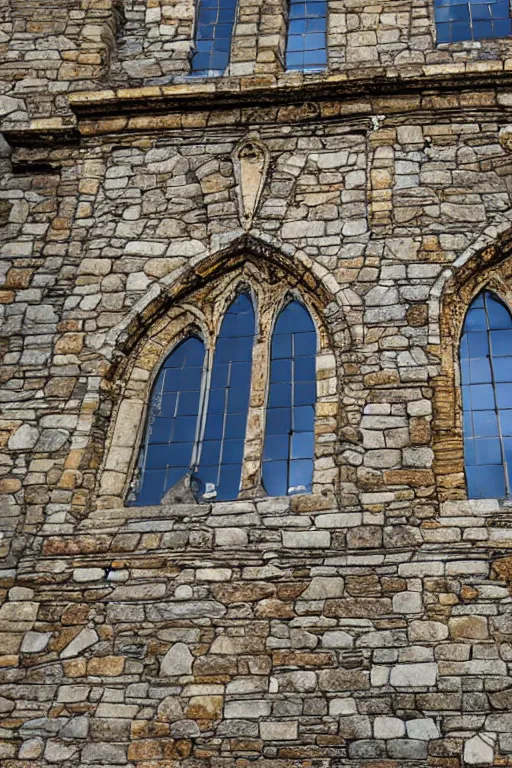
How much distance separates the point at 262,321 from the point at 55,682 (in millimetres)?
3669

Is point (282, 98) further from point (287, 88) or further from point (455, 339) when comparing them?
point (455, 339)

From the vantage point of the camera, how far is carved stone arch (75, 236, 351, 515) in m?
Result: 9.07

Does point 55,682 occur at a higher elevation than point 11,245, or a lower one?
lower

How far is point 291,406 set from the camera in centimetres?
934

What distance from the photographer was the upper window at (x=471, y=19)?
11.3 metres

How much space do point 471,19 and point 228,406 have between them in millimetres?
5210

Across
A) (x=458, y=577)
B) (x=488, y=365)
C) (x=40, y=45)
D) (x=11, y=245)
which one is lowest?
(x=458, y=577)

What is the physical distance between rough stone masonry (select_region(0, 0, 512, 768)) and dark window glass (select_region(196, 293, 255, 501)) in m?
0.14

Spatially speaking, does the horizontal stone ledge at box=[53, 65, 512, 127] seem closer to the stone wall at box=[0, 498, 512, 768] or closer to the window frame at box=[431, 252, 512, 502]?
the window frame at box=[431, 252, 512, 502]

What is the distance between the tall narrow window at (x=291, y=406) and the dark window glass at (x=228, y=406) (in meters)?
0.24

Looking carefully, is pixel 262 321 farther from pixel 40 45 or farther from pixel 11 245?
pixel 40 45

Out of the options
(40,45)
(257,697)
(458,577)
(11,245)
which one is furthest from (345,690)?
(40,45)

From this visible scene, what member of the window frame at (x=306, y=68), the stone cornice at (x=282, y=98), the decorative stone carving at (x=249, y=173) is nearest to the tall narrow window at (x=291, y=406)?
the decorative stone carving at (x=249, y=173)

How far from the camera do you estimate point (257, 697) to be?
25.3 feet
